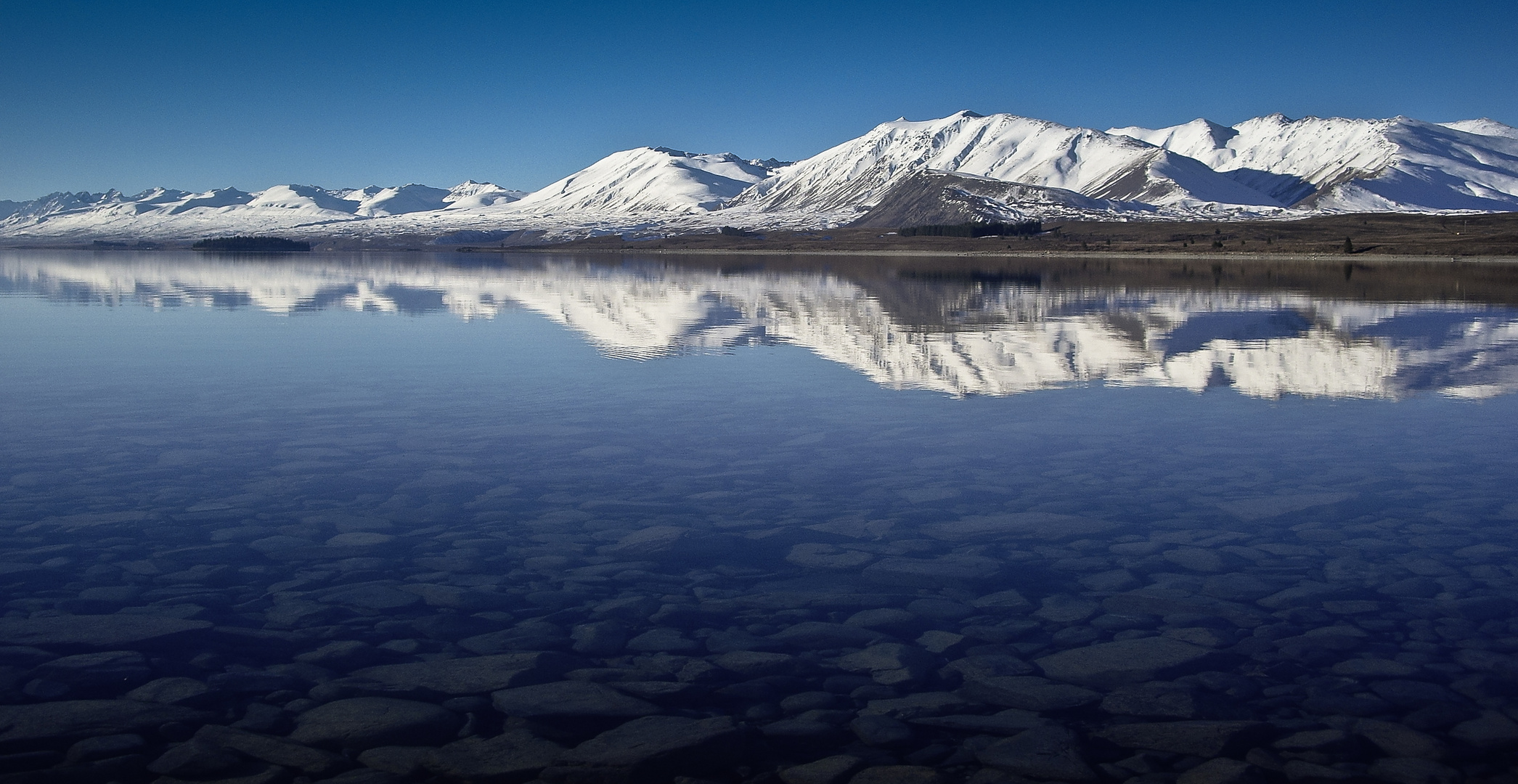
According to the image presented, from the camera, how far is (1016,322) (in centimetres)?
3381

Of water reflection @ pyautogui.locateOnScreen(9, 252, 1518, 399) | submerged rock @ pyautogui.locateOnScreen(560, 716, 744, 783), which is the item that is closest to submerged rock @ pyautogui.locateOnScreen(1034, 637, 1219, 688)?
submerged rock @ pyautogui.locateOnScreen(560, 716, 744, 783)

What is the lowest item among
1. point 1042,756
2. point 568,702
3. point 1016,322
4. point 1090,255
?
point 1042,756

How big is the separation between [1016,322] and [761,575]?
25815 millimetres

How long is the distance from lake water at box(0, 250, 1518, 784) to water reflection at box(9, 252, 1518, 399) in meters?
0.61

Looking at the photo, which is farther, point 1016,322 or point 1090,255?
point 1090,255

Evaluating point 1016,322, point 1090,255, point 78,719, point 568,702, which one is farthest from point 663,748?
point 1090,255

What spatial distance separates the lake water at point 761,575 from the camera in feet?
21.6

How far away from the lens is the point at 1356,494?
12.2m

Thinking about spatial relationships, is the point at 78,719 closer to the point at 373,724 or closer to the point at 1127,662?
the point at 373,724

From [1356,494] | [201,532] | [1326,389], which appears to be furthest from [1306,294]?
[201,532]

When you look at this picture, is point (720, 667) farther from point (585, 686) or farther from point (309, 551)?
point (309, 551)

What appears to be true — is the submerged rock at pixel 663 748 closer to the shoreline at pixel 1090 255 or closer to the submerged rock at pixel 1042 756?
the submerged rock at pixel 1042 756

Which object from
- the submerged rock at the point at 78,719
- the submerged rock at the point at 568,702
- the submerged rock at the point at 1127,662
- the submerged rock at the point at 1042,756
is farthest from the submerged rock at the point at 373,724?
the submerged rock at the point at 1127,662

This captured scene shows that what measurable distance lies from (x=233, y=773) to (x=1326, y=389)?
18.8 meters
